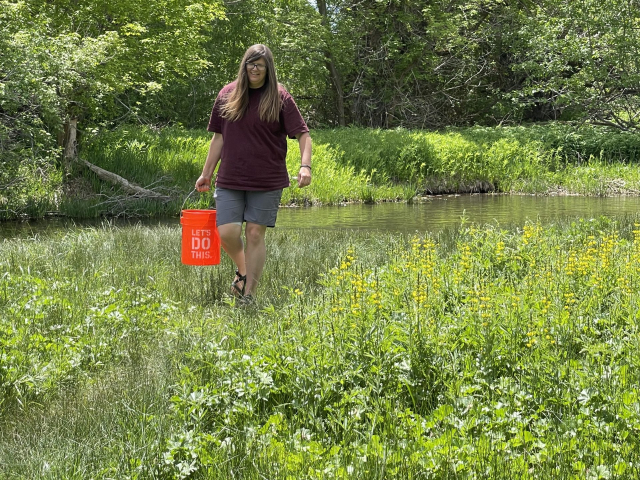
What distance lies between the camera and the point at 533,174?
2159 cm

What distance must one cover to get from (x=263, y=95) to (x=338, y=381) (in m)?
2.96

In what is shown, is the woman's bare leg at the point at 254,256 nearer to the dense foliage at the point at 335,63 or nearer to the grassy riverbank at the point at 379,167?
the dense foliage at the point at 335,63

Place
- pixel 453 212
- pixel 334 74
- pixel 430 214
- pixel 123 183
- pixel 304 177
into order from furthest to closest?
pixel 334 74
pixel 123 183
pixel 453 212
pixel 430 214
pixel 304 177

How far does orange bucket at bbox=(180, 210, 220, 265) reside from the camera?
653cm

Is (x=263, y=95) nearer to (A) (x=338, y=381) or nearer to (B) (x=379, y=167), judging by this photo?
(A) (x=338, y=381)

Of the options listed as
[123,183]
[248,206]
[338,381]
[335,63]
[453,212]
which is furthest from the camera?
[335,63]

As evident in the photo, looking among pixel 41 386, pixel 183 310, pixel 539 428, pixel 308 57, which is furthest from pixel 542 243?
pixel 308 57

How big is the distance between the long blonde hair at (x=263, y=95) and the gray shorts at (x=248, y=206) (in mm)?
624

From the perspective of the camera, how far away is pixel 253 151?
6.13m

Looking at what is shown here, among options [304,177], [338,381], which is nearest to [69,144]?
[304,177]

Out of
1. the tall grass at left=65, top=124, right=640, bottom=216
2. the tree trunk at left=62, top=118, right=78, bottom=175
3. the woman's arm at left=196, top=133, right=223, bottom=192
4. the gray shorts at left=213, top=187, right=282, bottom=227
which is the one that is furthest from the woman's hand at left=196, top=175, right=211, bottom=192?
the tree trunk at left=62, top=118, right=78, bottom=175

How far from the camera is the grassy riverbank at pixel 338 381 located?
3229 millimetres

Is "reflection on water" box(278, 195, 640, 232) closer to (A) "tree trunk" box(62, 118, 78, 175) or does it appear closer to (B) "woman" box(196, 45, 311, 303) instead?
(A) "tree trunk" box(62, 118, 78, 175)

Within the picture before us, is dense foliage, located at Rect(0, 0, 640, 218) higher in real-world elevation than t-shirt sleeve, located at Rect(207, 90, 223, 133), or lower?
higher
